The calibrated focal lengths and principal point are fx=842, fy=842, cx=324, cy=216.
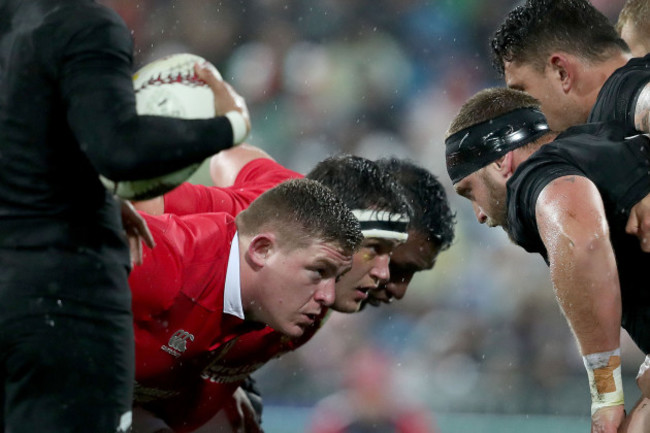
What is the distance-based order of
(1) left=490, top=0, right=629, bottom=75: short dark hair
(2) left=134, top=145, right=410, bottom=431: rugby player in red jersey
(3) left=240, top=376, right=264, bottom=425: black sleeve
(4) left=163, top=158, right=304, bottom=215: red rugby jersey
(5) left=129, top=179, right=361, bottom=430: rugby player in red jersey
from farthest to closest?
(3) left=240, top=376, right=264, bottom=425: black sleeve → (1) left=490, top=0, right=629, bottom=75: short dark hair → (4) left=163, top=158, right=304, bottom=215: red rugby jersey → (2) left=134, top=145, right=410, bottom=431: rugby player in red jersey → (5) left=129, top=179, right=361, bottom=430: rugby player in red jersey

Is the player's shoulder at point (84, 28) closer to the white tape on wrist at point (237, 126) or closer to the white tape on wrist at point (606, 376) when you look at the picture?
the white tape on wrist at point (237, 126)

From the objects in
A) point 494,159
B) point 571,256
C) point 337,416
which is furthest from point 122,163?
point 337,416

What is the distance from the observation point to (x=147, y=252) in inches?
101

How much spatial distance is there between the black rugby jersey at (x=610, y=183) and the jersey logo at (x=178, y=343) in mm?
1167

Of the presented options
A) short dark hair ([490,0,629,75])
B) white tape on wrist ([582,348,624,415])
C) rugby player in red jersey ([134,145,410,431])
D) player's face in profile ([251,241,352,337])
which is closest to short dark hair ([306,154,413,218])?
rugby player in red jersey ([134,145,410,431])

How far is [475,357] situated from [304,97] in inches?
107

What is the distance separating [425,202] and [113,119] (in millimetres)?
2424

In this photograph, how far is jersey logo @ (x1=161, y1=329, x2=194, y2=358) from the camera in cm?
271

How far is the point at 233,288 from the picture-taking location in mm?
2785

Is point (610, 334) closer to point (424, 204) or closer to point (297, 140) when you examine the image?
point (424, 204)

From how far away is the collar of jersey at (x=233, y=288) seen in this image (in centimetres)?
278

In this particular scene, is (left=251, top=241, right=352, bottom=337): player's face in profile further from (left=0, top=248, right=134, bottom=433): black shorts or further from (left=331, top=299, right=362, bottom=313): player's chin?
(left=0, top=248, right=134, bottom=433): black shorts

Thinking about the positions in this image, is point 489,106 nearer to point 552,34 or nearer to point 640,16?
point 552,34

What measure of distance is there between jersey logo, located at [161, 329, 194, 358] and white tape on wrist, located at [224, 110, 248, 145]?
3.40 feet
